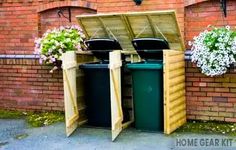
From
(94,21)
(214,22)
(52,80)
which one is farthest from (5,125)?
(214,22)

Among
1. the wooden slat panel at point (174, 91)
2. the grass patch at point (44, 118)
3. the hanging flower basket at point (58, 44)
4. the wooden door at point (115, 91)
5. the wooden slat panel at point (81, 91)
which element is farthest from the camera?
the grass patch at point (44, 118)

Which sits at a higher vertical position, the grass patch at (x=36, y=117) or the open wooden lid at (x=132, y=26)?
the open wooden lid at (x=132, y=26)

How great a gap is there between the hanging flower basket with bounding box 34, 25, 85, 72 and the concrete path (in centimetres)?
122

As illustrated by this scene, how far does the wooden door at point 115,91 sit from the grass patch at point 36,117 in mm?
1581

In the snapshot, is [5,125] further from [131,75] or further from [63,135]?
[131,75]

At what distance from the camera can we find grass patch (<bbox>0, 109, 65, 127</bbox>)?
7.06m

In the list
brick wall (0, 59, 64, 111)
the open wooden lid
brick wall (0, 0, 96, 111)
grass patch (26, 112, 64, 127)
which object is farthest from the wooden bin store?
brick wall (0, 59, 64, 111)

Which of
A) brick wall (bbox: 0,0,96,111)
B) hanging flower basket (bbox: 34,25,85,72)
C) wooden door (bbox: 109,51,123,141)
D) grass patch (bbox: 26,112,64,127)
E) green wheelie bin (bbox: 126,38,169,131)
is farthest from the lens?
brick wall (bbox: 0,0,96,111)

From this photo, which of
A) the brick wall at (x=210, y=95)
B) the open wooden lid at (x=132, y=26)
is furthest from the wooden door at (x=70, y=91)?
the brick wall at (x=210, y=95)

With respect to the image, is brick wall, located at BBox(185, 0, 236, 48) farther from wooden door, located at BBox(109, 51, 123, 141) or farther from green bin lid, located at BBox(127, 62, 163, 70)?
wooden door, located at BBox(109, 51, 123, 141)

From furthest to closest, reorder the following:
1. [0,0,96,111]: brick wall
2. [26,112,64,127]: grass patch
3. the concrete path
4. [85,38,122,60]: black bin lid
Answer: [0,0,96,111]: brick wall → [26,112,64,127]: grass patch → [85,38,122,60]: black bin lid → the concrete path

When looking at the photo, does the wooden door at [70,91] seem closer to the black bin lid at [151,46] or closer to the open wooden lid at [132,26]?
the open wooden lid at [132,26]

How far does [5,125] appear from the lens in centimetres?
709

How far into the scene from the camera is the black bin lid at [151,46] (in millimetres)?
6039
